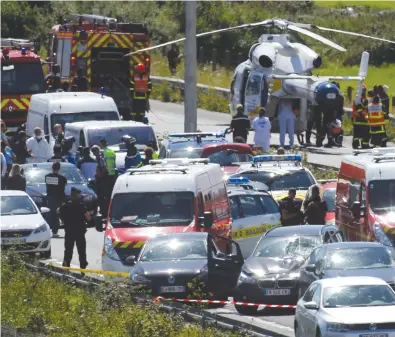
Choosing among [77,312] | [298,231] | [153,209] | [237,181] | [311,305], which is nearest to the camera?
[311,305]

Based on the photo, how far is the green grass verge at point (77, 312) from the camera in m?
17.2

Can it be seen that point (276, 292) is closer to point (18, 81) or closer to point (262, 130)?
point (262, 130)

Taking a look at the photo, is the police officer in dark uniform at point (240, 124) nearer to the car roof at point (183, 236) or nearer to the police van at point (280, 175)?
the police van at point (280, 175)

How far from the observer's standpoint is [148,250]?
22875 mm

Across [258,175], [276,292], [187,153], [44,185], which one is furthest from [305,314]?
[187,153]

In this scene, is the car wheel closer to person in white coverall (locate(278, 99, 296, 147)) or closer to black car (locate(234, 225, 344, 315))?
black car (locate(234, 225, 344, 315))

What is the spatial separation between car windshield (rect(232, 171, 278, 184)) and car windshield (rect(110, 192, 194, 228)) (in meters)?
6.09

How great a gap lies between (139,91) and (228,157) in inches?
482

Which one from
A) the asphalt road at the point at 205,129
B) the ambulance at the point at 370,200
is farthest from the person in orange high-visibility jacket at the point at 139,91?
the ambulance at the point at 370,200

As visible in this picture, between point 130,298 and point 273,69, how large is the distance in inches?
1046

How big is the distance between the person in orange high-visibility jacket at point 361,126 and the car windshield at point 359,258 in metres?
20.8

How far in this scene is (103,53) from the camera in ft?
155

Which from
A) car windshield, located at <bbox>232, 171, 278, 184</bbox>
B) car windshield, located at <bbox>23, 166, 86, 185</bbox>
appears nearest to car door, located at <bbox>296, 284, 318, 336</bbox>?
car windshield, located at <bbox>232, 171, 278, 184</bbox>

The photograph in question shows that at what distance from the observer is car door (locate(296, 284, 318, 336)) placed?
18.4 metres
